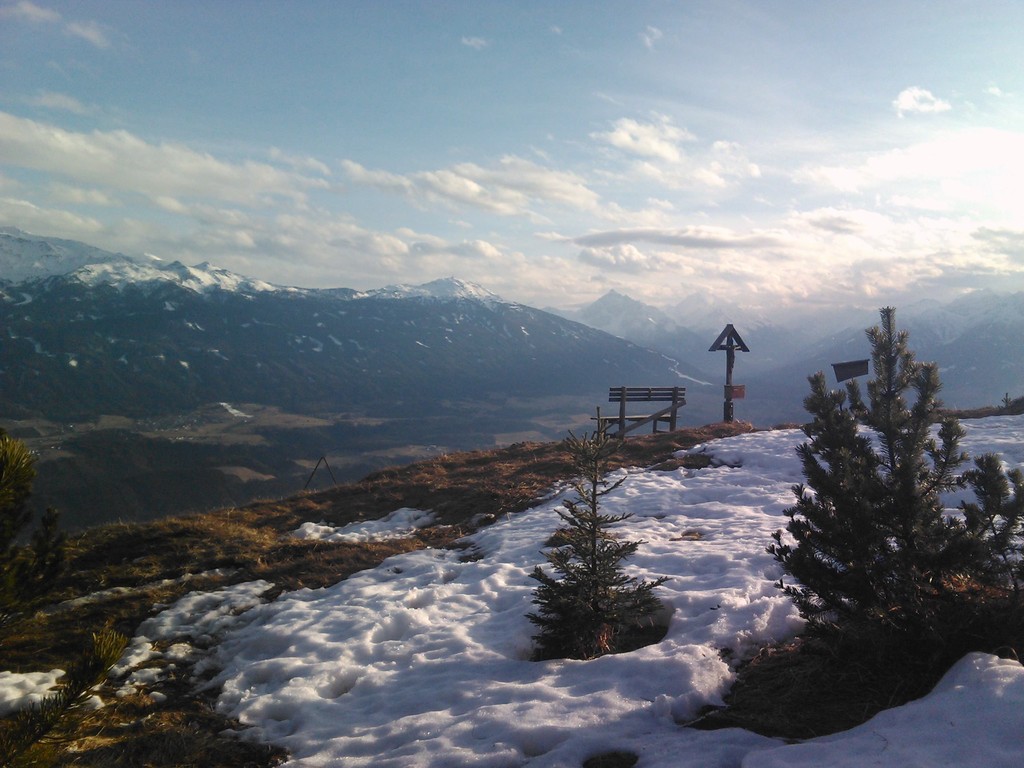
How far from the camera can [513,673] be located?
715cm

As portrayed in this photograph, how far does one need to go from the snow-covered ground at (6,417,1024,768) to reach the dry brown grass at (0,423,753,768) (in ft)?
1.72

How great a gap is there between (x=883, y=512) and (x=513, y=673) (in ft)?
14.4

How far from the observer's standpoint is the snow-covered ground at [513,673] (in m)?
4.48

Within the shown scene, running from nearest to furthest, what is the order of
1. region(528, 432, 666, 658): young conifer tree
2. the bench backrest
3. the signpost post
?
1. region(528, 432, 666, 658): young conifer tree
2. the signpost post
3. the bench backrest

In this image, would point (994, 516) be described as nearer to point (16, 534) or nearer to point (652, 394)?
point (16, 534)

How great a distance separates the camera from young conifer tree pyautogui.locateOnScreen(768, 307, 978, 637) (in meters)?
5.34

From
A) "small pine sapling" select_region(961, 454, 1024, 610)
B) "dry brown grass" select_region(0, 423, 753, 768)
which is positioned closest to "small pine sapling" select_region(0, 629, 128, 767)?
"dry brown grass" select_region(0, 423, 753, 768)

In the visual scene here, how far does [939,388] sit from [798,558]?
6.99 ft

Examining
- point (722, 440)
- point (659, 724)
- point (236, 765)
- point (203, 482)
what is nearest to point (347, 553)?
point (236, 765)

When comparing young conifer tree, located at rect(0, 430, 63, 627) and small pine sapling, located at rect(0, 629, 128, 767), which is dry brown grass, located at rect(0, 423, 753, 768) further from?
young conifer tree, located at rect(0, 430, 63, 627)

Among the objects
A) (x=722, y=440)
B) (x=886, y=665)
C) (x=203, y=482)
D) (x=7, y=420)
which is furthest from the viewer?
(x=7, y=420)

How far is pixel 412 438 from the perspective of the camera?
18062 cm

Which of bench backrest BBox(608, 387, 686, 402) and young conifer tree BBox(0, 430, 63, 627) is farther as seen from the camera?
bench backrest BBox(608, 387, 686, 402)

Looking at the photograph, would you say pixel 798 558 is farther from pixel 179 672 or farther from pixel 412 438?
pixel 412 438
